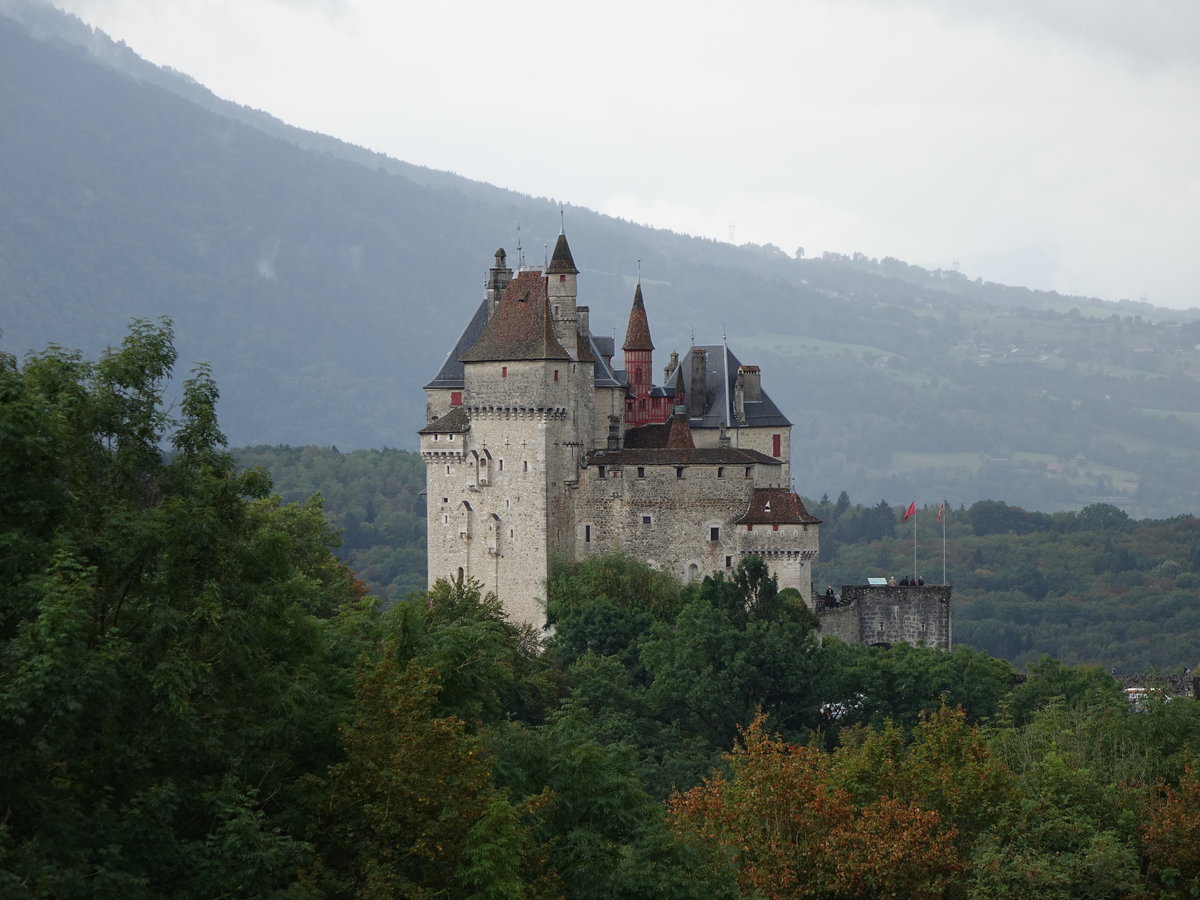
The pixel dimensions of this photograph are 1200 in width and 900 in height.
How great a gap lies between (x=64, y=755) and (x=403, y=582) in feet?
460

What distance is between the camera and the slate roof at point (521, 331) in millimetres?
73188

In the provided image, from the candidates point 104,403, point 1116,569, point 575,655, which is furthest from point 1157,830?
point 1116,569

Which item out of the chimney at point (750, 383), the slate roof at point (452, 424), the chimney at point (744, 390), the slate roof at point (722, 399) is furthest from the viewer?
the chimney at point (750, 383)

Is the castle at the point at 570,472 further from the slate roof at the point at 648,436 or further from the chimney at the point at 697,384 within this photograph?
the chimney at the point at 697,384

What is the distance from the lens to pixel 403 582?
167m

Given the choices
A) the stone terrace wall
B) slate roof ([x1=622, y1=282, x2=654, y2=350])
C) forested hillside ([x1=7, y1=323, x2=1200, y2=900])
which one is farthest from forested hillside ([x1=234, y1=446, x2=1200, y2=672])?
forested hillside ([x1=7, y1=323, x2=1200, y2=900])

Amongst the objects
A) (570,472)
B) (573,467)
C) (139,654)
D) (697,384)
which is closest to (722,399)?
(697,384)

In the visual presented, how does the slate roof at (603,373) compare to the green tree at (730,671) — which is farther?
the slate roof at (603,373)

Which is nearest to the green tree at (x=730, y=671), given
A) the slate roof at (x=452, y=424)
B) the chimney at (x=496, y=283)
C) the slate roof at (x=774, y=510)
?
the slate roof at (x=774, y=510)

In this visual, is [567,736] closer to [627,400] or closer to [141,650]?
[141,650]

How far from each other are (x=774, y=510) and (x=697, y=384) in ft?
21.9

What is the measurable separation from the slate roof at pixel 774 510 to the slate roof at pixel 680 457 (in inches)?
49.7

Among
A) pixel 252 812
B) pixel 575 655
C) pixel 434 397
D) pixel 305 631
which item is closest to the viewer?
pixel 252 812

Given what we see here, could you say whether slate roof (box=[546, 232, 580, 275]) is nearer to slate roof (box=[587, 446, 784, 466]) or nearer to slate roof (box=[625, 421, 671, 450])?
slate roof (box=[625, 421, 671, 450])
